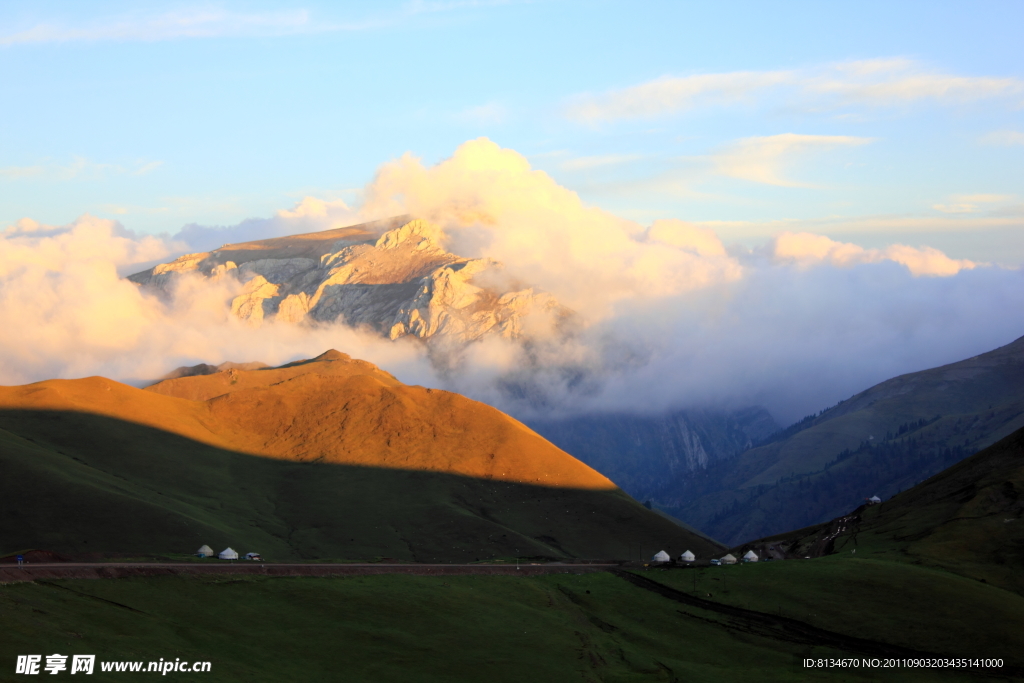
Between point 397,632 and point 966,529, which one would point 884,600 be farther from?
point 397,632

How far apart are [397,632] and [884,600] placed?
70.7 metres

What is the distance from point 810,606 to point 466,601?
5033cm

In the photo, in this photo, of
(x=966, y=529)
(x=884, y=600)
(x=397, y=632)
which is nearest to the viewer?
(x=397, y=632)

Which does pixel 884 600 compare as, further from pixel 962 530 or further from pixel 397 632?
pixel 397 632

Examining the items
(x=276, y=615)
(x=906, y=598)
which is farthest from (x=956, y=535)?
(x=276, y=615)

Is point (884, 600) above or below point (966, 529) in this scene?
below

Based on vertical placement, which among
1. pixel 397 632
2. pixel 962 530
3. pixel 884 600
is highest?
pixel 397 632

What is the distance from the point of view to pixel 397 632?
348 ft

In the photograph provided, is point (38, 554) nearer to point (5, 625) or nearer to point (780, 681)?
point (5, 625)

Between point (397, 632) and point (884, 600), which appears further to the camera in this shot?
point (884, 600)

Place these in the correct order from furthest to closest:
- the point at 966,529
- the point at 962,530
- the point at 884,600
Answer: the point at 966,529 < the point at 962,530 < the point at 884,600

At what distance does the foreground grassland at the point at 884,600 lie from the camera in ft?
389

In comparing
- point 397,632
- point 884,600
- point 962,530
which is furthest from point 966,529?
point 397,632

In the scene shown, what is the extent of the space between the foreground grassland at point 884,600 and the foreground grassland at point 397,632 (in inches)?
70.6
